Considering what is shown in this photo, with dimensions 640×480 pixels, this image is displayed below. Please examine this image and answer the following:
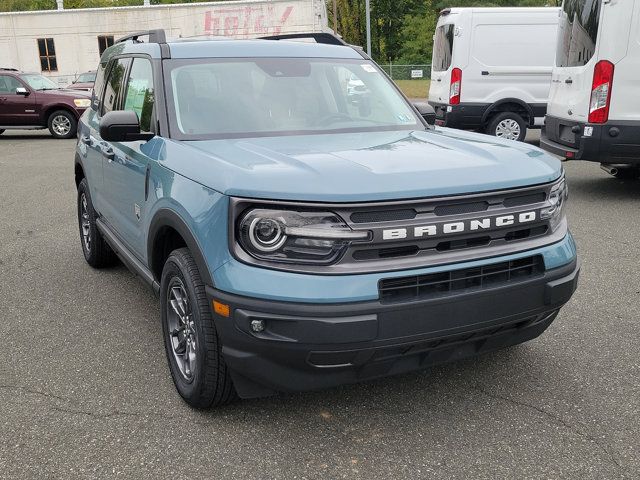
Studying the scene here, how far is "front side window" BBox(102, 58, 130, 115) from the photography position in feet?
15.1

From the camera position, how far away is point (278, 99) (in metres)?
3.89

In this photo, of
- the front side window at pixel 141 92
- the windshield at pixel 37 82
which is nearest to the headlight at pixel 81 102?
the windshield at pixel 37 82

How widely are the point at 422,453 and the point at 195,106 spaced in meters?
2.18

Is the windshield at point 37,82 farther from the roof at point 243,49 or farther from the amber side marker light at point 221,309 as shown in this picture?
the amber side marker light at point 221,309

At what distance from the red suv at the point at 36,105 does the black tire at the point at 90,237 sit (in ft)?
39.1

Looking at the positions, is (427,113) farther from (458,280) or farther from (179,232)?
(179,232)

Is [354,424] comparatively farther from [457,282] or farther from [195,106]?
[195,106]

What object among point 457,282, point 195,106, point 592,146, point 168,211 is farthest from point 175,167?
point 592,146

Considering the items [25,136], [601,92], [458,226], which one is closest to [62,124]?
[25,136]

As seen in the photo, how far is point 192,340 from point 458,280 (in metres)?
1.27

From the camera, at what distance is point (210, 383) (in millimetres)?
2957

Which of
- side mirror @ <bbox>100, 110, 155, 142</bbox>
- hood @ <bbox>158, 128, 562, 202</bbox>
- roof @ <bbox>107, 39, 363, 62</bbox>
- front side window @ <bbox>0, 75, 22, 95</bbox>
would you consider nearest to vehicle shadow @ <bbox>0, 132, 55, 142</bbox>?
front side window @ <bbox>0, 75, 22, 95</bbox>

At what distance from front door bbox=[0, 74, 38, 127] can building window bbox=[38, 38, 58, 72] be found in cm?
1886

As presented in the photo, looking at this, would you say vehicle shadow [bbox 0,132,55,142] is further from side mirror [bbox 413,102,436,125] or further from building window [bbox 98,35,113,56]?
building window [bbox 98,35,113,56]
